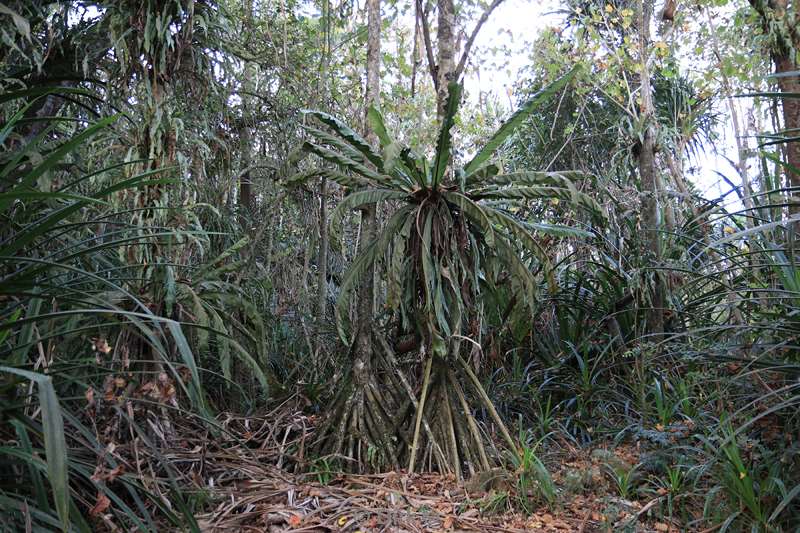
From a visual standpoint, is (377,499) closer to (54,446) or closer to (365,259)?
(365,259)

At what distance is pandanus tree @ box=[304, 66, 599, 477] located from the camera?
377 centimetres

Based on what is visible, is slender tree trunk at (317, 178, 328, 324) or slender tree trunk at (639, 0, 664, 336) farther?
slender tree trunk at (317, 178, 328, 324)

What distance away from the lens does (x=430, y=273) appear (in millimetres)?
3787

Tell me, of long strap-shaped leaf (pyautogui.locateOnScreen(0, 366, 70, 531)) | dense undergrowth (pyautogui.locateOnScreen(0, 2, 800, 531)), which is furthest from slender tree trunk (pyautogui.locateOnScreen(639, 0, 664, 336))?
long strap-shaped leaf (pyautogui.locateOnScreen(0, 366, 70, 531))

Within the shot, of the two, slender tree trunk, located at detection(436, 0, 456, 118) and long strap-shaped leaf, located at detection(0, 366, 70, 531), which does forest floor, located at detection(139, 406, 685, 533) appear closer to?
long strap-shaped leaf, located at detection(0, 366, 70, 531)

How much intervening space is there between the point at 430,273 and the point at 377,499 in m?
1.38

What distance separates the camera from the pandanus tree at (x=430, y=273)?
12.4 ft

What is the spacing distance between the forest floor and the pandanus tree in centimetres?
20

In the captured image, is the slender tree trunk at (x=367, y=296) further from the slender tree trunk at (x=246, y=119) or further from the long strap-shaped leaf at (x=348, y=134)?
the slender tree trunk at (x=246, y=119)

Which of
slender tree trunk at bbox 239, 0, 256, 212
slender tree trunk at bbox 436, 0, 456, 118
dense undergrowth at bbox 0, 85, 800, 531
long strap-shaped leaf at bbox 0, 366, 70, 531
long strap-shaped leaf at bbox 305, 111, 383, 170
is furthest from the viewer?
slender tree trunk at bbox 239, 0, 256, 212

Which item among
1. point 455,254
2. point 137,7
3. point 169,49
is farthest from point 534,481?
point 137,7

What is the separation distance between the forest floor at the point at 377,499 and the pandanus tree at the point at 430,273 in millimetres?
205

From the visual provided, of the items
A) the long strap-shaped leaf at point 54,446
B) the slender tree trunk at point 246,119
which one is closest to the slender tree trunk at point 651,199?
the slender tree trunk at point 246,119

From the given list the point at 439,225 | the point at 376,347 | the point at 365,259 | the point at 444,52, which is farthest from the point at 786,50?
the point at 376,347
